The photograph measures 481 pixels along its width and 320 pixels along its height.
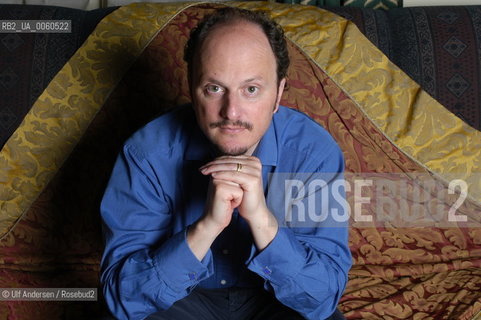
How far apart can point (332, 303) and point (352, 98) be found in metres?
0.89

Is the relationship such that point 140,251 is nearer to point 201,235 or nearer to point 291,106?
point 201,235

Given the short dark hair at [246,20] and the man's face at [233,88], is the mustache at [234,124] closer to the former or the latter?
the man's face at [233,88]

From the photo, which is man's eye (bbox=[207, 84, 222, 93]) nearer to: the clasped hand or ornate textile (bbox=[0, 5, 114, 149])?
the clasped hand

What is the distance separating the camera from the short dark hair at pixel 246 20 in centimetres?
144

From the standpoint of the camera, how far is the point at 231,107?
4.41 feet

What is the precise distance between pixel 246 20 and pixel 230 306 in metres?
0.67

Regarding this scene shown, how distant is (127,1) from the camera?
2615 mm

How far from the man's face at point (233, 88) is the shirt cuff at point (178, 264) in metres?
0.23

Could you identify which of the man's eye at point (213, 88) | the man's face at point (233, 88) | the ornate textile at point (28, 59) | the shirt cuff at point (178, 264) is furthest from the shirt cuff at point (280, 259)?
the ornate textile at point (28, 59)

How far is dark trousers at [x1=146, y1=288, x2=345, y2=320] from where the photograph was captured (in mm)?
Result: 1425

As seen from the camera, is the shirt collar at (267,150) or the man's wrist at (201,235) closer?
the man's wrist at (201,235)

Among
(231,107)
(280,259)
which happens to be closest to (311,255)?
(280,259)

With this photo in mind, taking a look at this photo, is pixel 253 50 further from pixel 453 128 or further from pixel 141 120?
pixel 453 128

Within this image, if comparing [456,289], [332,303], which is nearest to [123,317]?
[332,303]
